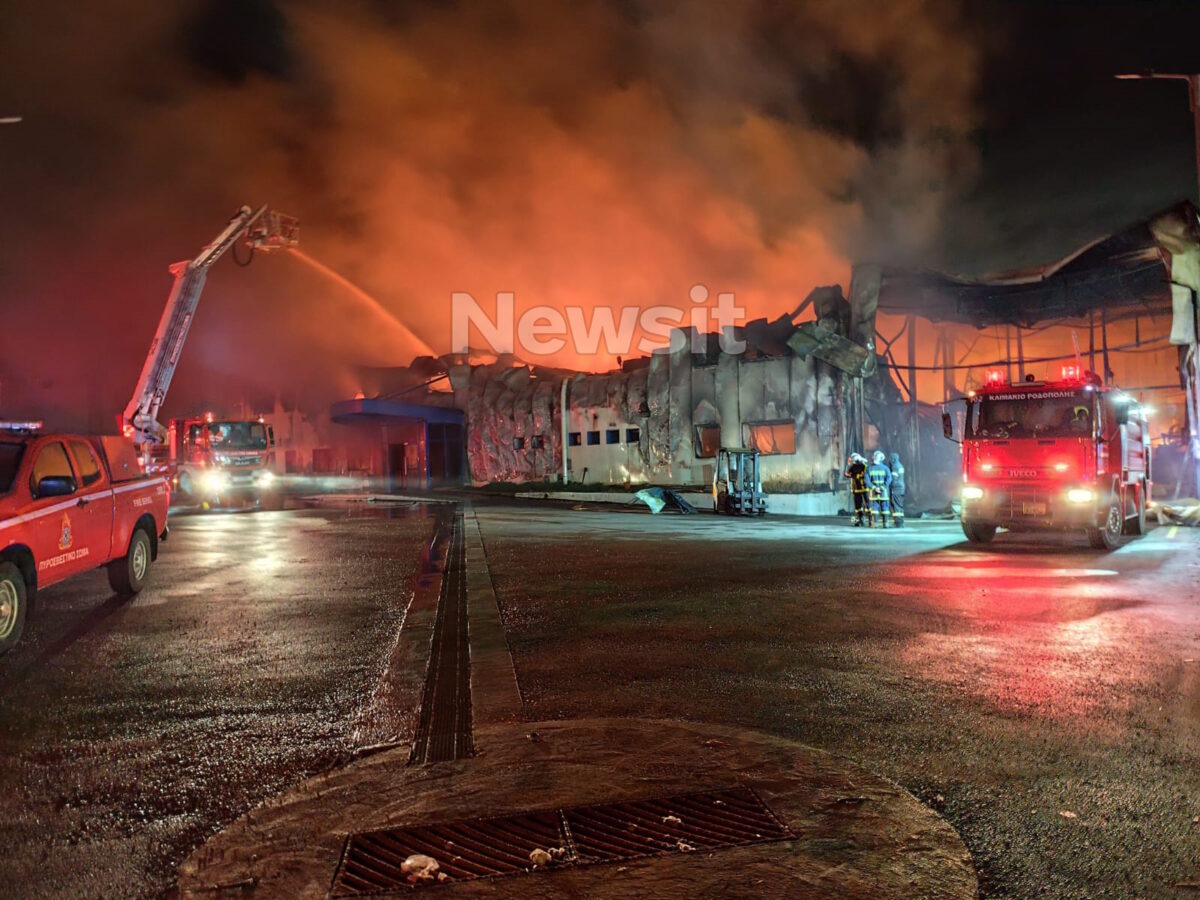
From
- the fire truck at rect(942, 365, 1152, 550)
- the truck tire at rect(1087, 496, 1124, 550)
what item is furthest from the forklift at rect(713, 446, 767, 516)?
the truck tire at rect(1087, 496, 1124, 550)

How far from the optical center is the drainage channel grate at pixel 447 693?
4090mm

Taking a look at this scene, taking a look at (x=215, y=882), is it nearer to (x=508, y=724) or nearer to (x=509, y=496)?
(x=508, y=724)

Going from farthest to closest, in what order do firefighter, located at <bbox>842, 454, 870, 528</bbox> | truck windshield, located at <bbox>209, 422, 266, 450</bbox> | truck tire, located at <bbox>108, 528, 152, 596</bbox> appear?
1. truck windshield, located at <bbox>209, 422, 266, 450</bbox>
2. firefighter, located at <bbox>842, 454, 870, 528</bbox>
3. truck tire, located at <bbox>108, 528, 152, 596</bbox>

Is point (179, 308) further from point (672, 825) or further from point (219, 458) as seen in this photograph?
point (672, 825)

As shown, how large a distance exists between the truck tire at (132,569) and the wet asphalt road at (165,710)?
0.52 feet

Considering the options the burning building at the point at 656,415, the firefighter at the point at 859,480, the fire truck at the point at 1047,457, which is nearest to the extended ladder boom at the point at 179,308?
the burning building at the point at 656,415

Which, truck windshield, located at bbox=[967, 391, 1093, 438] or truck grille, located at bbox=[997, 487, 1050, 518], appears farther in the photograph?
truck windshield, located at bbox=[967, 391, 1093, 438]

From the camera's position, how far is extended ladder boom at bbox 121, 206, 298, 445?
968 inches

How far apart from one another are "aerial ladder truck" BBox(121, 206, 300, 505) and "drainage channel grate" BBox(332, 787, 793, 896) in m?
24.6

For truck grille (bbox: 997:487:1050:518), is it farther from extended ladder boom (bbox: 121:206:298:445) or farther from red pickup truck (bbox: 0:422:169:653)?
extended ladder boom (bbox: 121:206:298:445)

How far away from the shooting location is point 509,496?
34.2 metres

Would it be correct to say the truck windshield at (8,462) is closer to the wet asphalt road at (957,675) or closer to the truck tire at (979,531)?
the wet asphalt road at (957,675)

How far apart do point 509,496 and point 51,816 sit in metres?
30.8

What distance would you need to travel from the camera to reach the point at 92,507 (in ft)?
25.7
